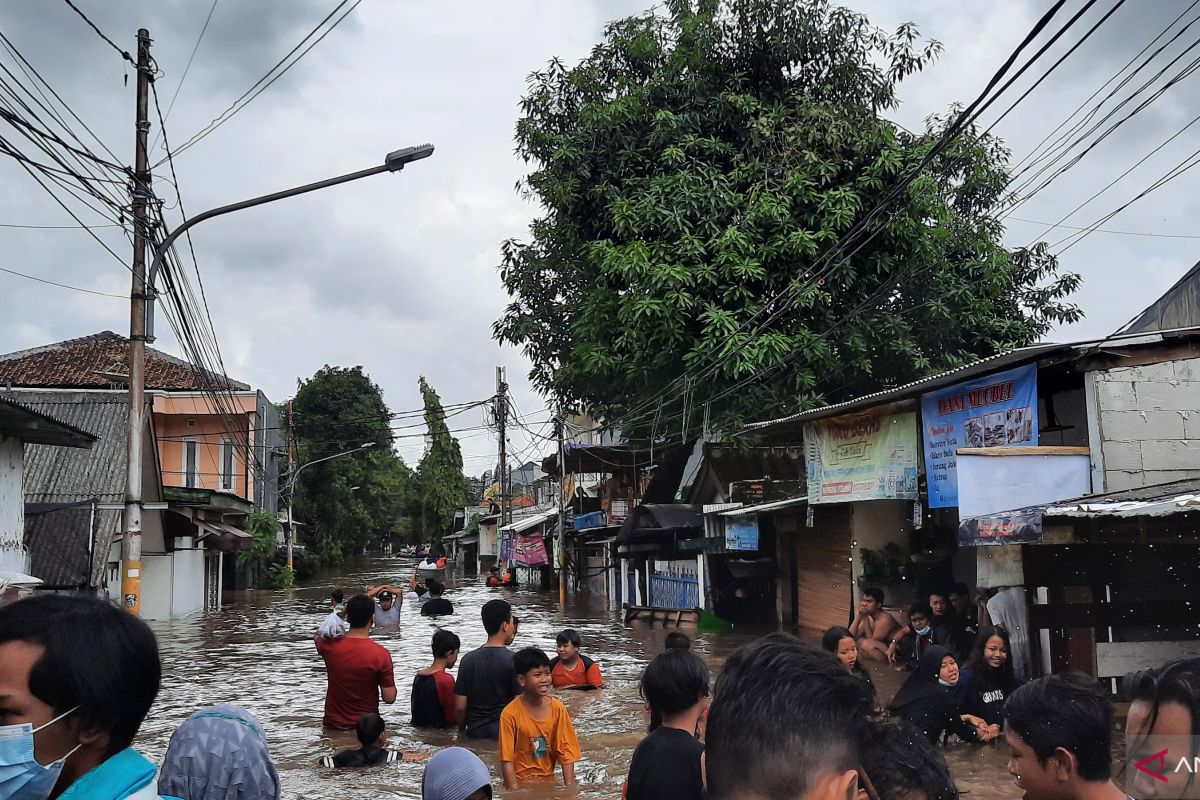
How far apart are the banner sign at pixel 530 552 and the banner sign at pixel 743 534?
20880 millimetres

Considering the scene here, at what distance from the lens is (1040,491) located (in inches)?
453

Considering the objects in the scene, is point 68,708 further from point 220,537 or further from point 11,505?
point 220,537

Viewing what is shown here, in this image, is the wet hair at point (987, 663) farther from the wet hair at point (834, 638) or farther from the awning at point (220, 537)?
the awning at point (220, 537)

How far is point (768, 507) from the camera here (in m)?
20.8

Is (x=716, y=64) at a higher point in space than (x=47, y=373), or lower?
higher

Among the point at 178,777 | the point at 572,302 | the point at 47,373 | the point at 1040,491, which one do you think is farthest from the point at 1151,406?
the point at 47,373

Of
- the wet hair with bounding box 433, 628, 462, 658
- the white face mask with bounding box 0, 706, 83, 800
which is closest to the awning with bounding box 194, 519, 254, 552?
the wet hair with bounding box 433, 628, 462, 658

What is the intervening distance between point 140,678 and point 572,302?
21.9 meters

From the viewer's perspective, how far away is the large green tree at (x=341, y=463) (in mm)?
55938

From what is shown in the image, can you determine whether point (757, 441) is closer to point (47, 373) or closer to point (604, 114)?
point (604, 114)

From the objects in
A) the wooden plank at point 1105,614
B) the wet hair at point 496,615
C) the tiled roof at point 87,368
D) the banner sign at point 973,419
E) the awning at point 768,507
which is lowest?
the wooden plank at point 1105,614

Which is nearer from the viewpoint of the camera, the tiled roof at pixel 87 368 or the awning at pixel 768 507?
the awning at pixel 768 507

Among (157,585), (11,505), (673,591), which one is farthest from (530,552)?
(11,505)

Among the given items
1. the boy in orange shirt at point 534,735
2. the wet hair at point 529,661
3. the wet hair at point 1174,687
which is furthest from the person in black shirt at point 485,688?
the wet hair at point 1174,687
